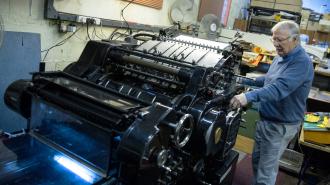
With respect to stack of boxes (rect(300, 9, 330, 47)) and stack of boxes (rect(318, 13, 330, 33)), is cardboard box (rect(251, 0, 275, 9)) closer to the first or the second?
stack of boxes (rect(300, 9, 330, 47))

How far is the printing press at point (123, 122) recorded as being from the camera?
1.28m

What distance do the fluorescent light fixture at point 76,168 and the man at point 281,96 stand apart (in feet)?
3.96

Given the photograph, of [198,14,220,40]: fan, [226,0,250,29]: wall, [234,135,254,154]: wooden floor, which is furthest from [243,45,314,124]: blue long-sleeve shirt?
[226,0,250,29]: wall

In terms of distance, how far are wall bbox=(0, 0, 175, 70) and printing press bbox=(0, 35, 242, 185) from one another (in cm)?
102

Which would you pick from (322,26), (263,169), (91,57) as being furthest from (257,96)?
(322,26)

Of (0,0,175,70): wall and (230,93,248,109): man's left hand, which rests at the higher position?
(0,0,175,70): wall

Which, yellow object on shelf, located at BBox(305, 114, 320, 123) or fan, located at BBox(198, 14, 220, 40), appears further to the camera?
fan, located at BBox(198, 14, 220, 40)

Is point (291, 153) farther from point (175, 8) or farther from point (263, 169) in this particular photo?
point (175, 8)

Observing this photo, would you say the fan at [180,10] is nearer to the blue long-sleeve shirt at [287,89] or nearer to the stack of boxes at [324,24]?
the stack of boxes at [324,24]

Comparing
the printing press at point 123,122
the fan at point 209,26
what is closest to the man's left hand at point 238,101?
the printing press at point 123,122

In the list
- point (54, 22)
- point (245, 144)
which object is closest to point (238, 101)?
point (245, 144)

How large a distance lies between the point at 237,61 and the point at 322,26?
11.4 ft

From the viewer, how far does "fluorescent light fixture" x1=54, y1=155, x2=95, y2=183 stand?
54.0 inches

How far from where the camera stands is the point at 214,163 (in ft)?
6.70
